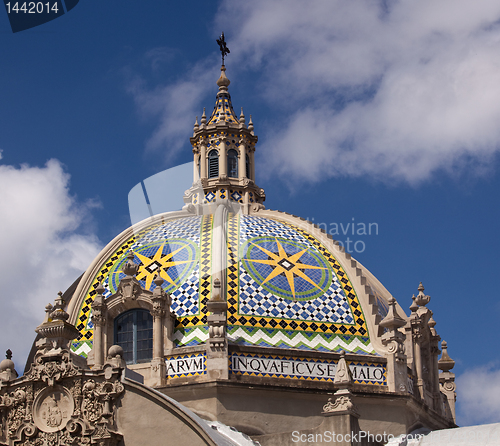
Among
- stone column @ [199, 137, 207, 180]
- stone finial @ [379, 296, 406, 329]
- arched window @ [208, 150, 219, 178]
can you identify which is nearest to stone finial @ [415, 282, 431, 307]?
stone finial @ [379, 296, 406, 329]

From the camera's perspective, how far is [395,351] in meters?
25.6

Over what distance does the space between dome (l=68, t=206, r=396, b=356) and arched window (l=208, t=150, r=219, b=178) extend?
334 cm

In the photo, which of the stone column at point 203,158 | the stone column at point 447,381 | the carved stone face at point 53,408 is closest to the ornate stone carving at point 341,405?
the carved stone face at point 53,408

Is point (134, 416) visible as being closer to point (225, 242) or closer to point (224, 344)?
point (224, 344)

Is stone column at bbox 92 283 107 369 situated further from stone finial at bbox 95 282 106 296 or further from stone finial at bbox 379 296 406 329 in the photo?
stone finial at bbox 379 296 406 329

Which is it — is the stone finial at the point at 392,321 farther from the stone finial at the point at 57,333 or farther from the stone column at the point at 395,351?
the stone finial at the point at 57,333

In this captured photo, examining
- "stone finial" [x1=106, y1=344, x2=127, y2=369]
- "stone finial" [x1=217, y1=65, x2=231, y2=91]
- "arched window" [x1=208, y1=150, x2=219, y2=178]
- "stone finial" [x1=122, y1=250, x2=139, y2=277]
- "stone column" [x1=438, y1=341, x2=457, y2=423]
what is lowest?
"stone finial" [x1=106, y1=344, x2=127, y2=369]

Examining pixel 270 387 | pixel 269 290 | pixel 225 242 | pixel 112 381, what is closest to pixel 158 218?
pixel 225 242

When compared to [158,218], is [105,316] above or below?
below

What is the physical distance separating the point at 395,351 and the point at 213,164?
1078cm

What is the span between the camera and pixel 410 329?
88.8 feet

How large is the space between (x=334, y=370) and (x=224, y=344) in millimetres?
3133

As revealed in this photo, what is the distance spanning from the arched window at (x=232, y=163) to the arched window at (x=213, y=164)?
42 cm

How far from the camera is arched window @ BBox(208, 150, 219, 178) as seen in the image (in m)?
33.0
